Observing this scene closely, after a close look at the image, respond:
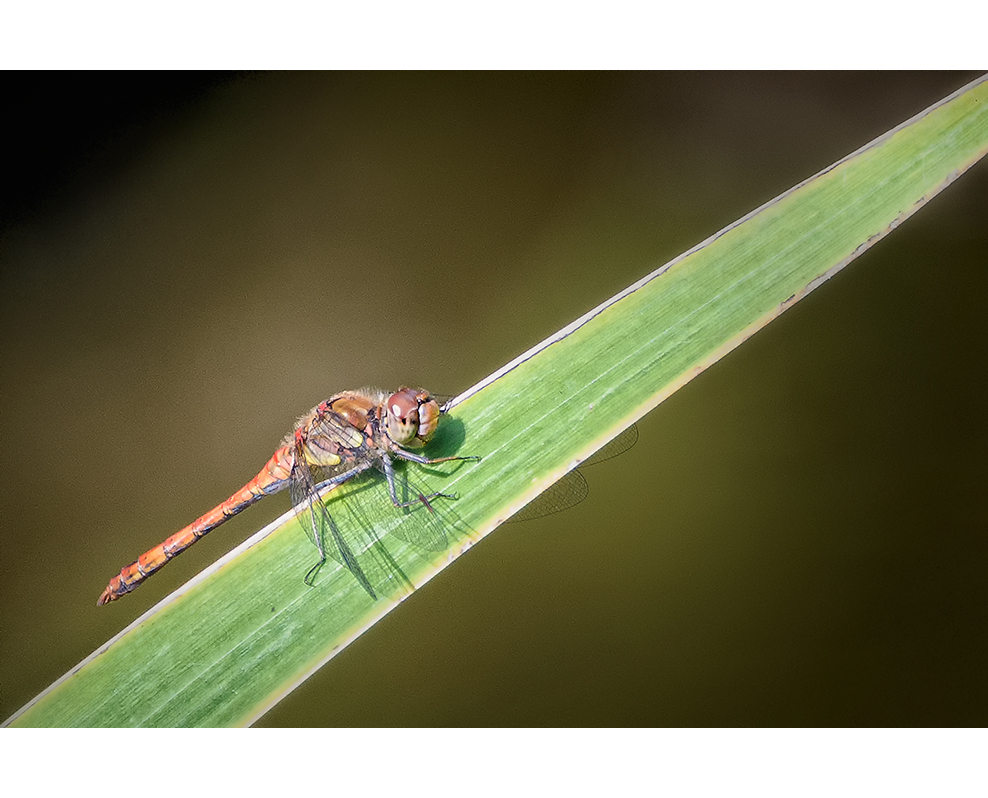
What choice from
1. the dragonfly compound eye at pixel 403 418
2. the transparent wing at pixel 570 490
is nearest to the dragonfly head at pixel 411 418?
the dragonfly compound eye at pixel 403 418

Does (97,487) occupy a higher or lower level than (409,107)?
lower

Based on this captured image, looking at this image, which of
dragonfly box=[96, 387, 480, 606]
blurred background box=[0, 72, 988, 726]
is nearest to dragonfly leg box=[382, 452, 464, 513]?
dragonfly box=[96, 387, 480, 606]

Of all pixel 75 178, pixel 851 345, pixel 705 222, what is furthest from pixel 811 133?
pixel 75 178

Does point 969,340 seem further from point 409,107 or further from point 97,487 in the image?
point 97,487

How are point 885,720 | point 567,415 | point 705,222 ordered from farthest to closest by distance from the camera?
point 705,222 < point 885,720 < point 567,415

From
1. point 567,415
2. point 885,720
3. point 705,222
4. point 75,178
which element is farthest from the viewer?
point 75,178

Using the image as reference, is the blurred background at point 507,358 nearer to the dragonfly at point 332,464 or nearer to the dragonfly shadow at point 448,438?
the dragonfly at point 332,464

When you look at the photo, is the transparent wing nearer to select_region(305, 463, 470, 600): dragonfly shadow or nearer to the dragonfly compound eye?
select_region(305, 463, 470, 600): dragonfly shadow
